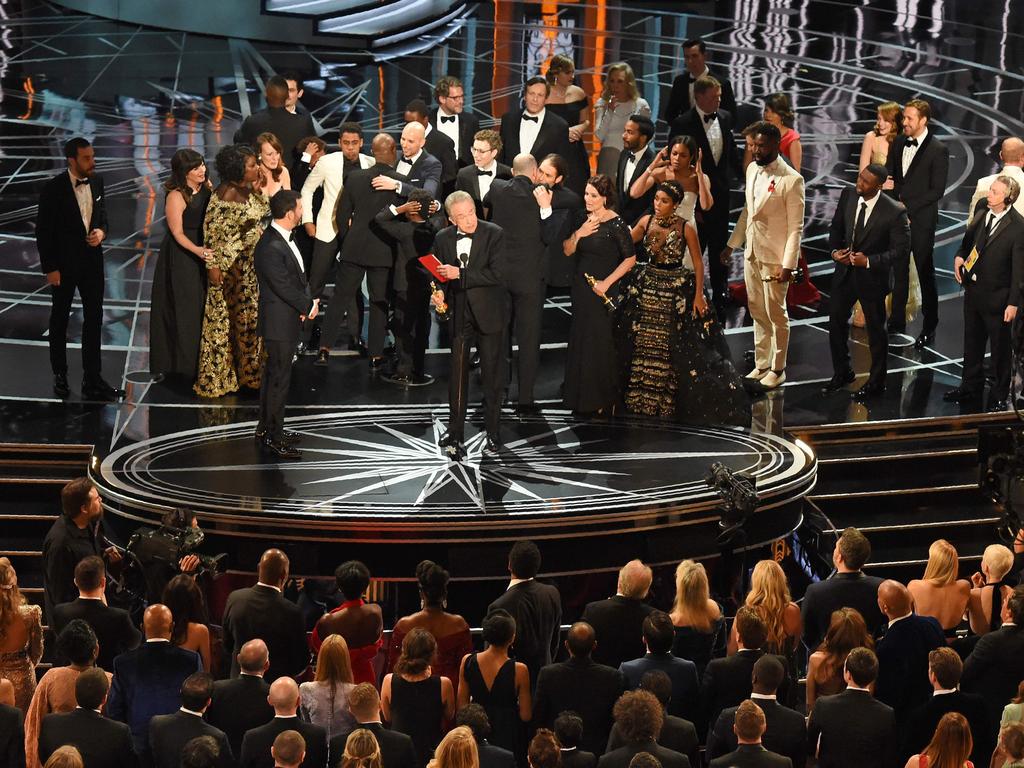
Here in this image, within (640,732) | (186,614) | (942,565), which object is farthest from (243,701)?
(942,565)

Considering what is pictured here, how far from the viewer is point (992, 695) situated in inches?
276

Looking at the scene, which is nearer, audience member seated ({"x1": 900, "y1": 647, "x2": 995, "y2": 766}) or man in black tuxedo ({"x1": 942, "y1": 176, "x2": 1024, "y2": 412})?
audience member seated ({"x1": 900, "y1": 647, "x2": 995, "y2": 766})

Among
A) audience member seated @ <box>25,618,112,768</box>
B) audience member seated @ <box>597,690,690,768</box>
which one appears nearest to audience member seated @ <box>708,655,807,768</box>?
audience member seated @ <box>597,690,690,768</box>

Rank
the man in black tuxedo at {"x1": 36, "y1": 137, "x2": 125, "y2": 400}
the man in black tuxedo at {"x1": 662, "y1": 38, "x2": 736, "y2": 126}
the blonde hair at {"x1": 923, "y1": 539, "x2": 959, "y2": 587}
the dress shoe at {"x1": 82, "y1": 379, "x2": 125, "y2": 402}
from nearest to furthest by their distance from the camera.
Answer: the blonde hair at {"x1": 923, "y1": 539, "x2": 959, "y2": 587} < the man in black tuxedo at {"x1": 36, "y1": 137, "x2": 125, "y2": 400} < the dress shoe at {"x1": 82, "y1": 379, "x2": 125, "y2": 402} < the man in black tuxedo at {"x1": 662, "y1": 38, "x2": 736, "y2": 126}

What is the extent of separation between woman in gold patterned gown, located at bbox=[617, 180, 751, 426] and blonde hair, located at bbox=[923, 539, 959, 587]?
8.69ft

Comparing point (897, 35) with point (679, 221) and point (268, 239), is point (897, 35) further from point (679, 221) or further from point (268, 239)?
point (268, 239)

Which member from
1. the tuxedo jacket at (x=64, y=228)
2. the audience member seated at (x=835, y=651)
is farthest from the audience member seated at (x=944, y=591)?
the tuxedo jacket at (x=64, y=228)

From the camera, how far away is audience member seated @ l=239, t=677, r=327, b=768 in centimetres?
619

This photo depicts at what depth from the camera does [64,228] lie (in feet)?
33.4

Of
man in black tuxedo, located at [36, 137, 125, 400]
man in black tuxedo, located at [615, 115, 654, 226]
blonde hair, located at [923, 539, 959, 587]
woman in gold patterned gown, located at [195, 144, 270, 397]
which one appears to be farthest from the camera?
man in black tuxedo, located at [615, 115, 654, 226]

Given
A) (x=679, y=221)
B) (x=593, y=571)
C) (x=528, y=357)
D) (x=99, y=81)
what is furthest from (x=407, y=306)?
(x=99, y=81)

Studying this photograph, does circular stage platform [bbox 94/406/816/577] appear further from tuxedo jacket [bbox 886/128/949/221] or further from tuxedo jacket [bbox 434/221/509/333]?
tuxedo jacket [bbox 886/128/949/221]

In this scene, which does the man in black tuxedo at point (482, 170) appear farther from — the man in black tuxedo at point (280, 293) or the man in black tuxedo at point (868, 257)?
the man in black tuxedo at point (868, 257)

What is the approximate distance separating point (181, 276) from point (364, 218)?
114 centimetres
